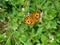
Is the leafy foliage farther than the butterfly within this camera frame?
No

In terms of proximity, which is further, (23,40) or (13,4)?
(13,4)

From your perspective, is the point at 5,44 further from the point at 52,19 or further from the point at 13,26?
the point at 52,19

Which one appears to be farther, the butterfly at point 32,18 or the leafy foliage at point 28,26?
the butterfly at point 32,18

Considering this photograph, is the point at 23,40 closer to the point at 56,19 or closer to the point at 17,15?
the point at 17,15

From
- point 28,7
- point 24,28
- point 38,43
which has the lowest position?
point 38,43

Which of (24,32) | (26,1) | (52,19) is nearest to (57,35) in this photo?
(52,19)

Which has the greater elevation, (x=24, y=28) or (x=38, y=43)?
(x=24, y=28)
